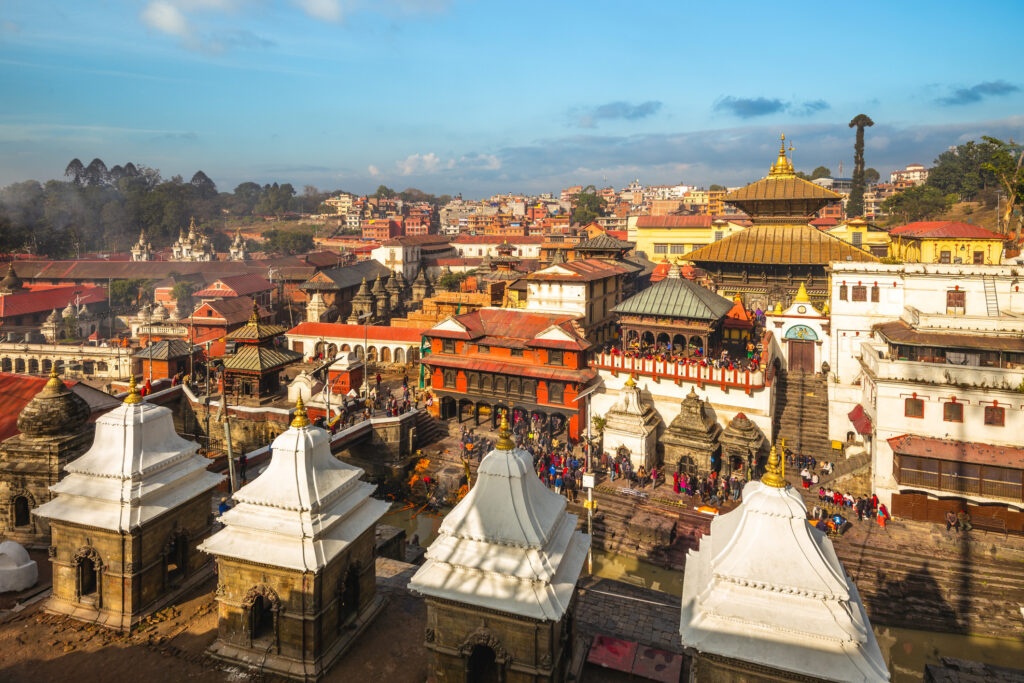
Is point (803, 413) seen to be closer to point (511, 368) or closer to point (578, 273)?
point (511, 368)

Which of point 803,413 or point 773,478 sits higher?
point 773,478

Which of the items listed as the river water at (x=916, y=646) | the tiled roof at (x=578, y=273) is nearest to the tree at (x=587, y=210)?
the tiled roof at (x=578, y=273)

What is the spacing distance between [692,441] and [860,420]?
7002 mm

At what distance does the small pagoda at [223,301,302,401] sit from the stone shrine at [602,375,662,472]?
53.3ft

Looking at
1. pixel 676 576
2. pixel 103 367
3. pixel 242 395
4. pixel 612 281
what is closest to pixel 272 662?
pixel 676 576

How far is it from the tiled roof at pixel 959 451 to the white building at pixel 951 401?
3cm

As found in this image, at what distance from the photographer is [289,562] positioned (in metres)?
10.9

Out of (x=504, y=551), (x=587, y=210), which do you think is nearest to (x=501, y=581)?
(x=504, y=551)

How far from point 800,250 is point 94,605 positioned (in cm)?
3591

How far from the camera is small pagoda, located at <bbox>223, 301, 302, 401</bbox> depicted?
94.3 feet

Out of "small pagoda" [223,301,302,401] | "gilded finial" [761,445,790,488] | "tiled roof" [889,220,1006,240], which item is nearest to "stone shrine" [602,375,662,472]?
"small pagoda" [223,301,302,401]

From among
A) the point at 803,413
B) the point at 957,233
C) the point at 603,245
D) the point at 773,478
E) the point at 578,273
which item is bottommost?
the point at 803,413

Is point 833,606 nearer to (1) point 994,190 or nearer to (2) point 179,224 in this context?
(1) point 994,190

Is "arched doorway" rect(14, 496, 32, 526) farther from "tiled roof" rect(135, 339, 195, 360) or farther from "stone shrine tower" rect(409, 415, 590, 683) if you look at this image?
"tiled roof" rect(135, 339, 195, 360)
